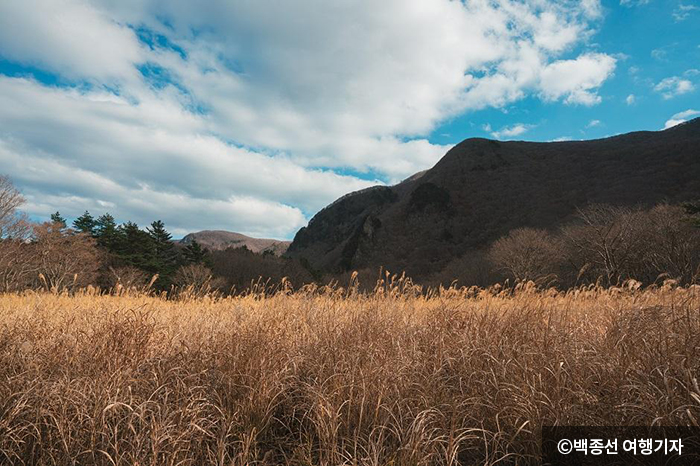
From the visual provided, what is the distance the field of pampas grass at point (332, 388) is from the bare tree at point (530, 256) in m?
41.4

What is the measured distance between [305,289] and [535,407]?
515 cm

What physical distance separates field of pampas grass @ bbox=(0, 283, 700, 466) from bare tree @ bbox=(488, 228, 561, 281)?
41.4 m

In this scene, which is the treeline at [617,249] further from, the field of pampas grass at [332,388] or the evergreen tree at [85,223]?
the evergreen tree at [85,223]

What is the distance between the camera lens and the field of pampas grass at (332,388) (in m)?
2.30

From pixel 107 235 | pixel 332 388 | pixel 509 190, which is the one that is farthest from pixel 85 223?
pixel 509 190

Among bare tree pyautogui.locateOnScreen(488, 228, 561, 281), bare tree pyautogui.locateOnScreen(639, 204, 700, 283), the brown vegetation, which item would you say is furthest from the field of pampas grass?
bare tree pyautogui.locateOnScreen(488, 228, 561, 281)

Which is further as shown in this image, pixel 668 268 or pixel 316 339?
pixel 668 268

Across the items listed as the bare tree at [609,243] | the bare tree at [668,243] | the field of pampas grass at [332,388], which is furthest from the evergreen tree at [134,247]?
the bare tree at [668,243]

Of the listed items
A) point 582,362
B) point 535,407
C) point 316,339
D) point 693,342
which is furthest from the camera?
point 316,339

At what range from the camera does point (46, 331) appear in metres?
4.20

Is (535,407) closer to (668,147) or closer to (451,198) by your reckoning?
(451,198)

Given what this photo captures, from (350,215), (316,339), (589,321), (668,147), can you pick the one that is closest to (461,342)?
(316,339)

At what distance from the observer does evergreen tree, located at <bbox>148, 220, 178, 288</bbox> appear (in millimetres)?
46716

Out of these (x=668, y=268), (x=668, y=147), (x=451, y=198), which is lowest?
(x=668, y=268)
